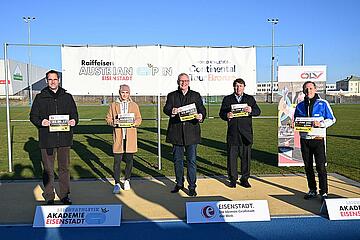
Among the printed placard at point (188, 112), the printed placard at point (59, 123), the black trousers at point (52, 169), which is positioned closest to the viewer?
the printed placard at point (59, 123)

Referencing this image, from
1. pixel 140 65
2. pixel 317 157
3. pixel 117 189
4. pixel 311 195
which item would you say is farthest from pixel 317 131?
pixel 140 65

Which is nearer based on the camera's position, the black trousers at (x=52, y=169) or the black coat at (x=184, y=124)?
the black trousers at (x=52, y=169)

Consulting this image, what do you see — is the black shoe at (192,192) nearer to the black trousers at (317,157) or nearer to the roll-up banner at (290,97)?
the black trousers at (317,157)

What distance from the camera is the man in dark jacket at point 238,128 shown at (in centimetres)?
702

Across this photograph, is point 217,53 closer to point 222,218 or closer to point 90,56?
point 90,56

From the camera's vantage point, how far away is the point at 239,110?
6922 mm

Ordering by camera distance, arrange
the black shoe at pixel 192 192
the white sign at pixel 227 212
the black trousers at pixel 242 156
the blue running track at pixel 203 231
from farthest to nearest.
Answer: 1. the black trousers at pixel 242 156
2. the black shoe at pixel 192 192
3. the white sign at pixel 227 212
4. the blue running track at pixel 203 231

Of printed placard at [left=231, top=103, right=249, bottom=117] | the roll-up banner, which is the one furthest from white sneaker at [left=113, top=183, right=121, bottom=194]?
the roll-up banner

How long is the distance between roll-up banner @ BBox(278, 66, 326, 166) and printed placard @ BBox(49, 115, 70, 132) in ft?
16.4

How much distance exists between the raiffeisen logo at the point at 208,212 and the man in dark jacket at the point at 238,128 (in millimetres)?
2044

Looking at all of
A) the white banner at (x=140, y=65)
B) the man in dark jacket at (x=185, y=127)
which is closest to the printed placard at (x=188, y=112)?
the man in dark jacket at (x=185, y=127)

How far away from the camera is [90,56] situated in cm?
876

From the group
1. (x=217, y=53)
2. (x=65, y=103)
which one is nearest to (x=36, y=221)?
(x=65, y=103)

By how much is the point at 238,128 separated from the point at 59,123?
3189 millimetres
